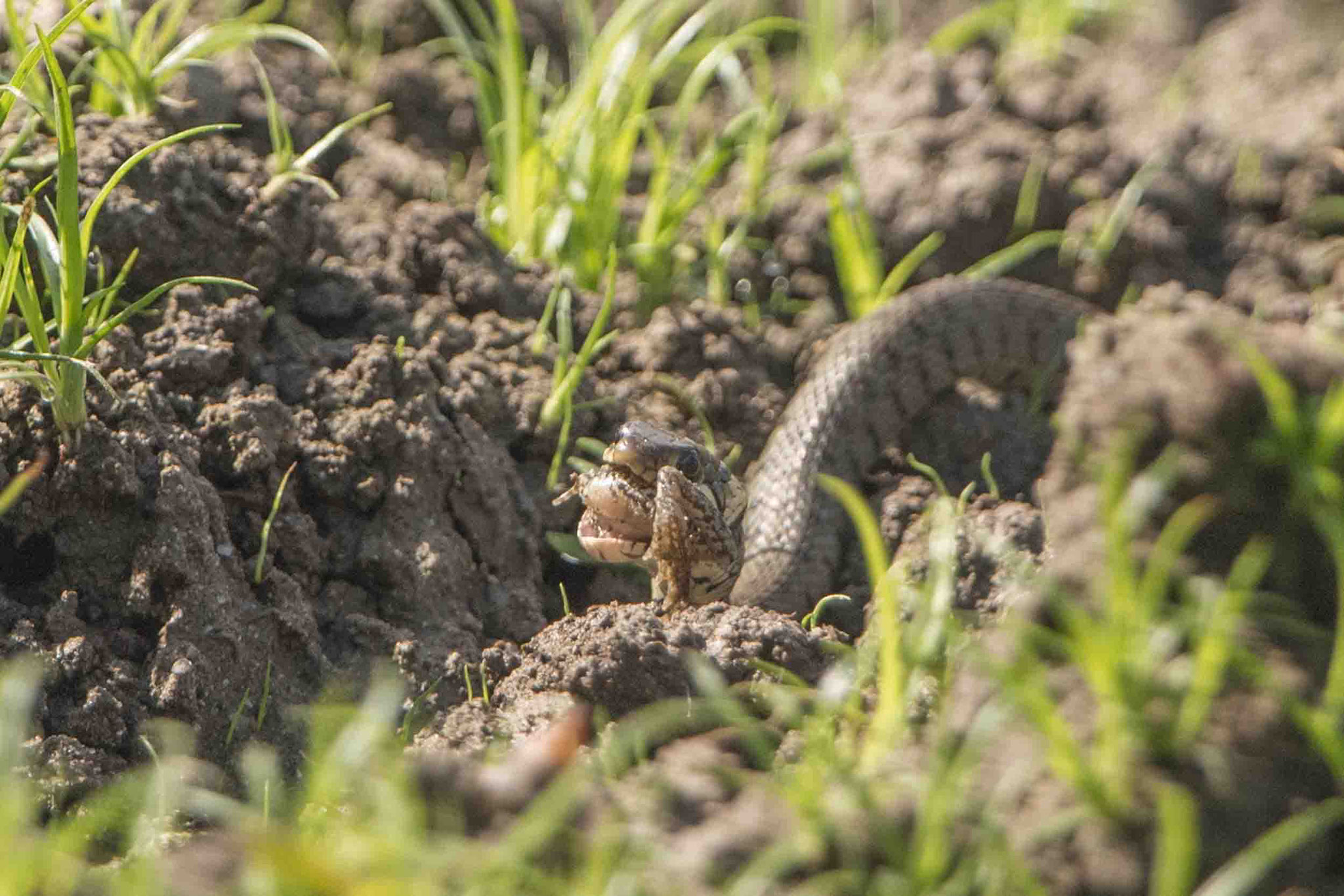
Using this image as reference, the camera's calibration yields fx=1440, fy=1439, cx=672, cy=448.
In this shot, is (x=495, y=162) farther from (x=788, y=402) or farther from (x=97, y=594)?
(x=97, y=594)

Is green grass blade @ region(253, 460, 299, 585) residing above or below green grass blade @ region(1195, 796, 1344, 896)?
below

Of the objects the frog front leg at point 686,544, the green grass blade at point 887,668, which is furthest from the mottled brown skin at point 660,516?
the green grass blade at point 887,668

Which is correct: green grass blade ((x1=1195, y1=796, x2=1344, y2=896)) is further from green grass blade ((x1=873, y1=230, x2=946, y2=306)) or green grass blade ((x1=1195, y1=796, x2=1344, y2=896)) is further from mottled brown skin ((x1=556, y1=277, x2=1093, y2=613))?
green grass blade ((x1=873, y1=230, x2=946, y2=306))

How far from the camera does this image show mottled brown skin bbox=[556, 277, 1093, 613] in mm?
4480

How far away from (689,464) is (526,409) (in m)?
0.63

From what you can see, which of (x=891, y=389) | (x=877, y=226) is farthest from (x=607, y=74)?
(x=891, y=389)

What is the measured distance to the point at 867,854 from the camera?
7.93 ft

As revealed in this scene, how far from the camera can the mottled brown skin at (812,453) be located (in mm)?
4480

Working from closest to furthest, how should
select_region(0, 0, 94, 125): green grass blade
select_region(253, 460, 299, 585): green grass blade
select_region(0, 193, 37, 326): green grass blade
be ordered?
1. select_region(0, 193, 37, 326): green grass blade
2. select_region(0, 0, 94, 125): green grass blade
3. select_region(253, 460, 299, 585): green grass blade

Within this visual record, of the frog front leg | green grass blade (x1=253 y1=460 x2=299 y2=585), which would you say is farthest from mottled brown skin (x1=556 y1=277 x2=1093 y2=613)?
green grass blade (x1=253 y1=460 x2=299 y2=585)

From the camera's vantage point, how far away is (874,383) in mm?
5477

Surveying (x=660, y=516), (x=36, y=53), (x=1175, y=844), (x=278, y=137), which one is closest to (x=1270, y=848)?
(x=1175, y=844)

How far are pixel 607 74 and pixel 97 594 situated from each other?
2.94 m

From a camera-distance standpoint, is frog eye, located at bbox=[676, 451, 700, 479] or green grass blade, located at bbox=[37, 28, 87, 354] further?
frog eye, located at bbox=[676, 451, 700, 479]
